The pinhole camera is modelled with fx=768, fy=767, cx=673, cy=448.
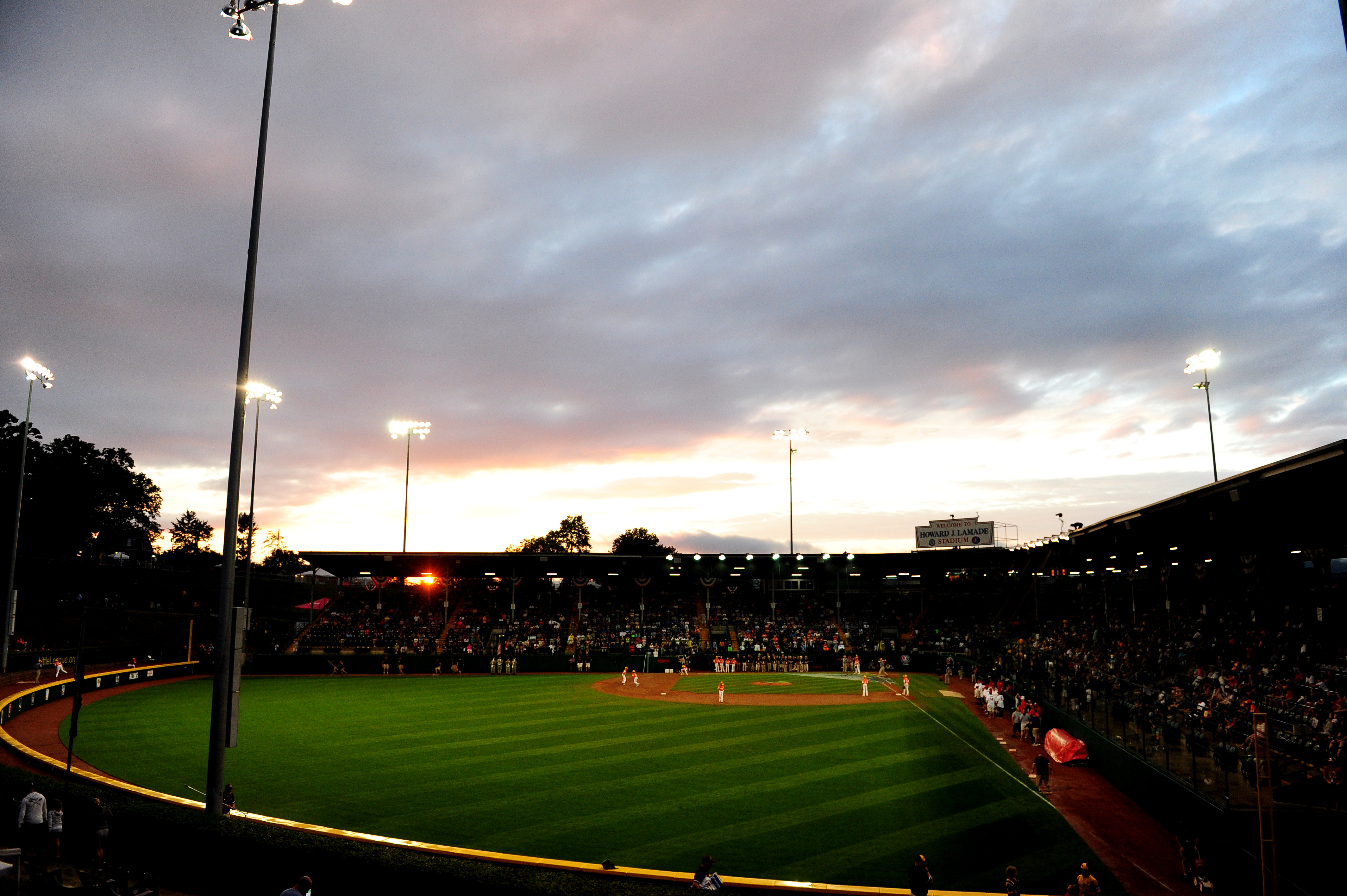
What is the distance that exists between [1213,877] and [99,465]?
330ft

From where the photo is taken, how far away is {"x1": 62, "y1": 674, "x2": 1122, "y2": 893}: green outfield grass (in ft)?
53.0

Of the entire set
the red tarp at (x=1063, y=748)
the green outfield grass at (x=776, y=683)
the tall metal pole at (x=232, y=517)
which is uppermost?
the tall metal pole at (x=232, y=517)

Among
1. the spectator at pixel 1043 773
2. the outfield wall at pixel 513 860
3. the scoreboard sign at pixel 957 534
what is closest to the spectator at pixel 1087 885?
the outfield wall at pixel 513 860

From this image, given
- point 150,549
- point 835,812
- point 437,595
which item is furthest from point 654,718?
point 150,549

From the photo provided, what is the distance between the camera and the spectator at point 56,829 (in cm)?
1334

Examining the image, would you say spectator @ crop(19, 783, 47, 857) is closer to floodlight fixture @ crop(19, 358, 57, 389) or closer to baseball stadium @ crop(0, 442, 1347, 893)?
baseball stadium @ crop(0, 442, 1347, 893)

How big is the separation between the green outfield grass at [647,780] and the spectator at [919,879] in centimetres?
202

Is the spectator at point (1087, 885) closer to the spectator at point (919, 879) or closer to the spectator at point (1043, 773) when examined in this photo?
the spectator at point (919, 879)

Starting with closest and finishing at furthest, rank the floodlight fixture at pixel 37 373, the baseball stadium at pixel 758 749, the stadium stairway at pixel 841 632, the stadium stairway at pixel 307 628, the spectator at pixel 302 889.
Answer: the spectator at pixel 302 889, the baseball stadium at pixel 758 749, the floodlight fixture at pixel 37 373, the stadium stairway at pixel 307 628, the stadium stairway at pixel 841 632

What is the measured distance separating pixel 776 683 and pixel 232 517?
41704 mm

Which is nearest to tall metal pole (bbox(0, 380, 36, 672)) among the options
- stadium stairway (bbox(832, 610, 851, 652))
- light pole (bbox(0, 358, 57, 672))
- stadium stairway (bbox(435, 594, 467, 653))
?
light pole (bbox(0, 358, 57, 672))

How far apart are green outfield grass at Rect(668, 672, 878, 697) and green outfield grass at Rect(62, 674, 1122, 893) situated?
22.4ft

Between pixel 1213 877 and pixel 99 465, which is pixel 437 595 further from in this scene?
pixel 1213 877

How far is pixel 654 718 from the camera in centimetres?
3406
